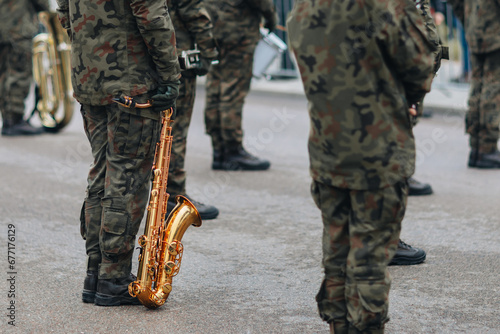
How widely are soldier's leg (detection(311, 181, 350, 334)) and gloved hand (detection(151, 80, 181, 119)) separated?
1073mm

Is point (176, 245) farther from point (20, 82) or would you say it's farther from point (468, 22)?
point (20, 82)

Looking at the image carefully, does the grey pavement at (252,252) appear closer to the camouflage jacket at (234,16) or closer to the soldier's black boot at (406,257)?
the soldier's black boot at (406,257)

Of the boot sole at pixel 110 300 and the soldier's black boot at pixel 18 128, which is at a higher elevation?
the boot sole at pixel 110 300

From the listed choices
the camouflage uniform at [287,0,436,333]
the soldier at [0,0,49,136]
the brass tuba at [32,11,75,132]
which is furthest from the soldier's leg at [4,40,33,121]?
the camouflage uniform at [287,0,436,333]

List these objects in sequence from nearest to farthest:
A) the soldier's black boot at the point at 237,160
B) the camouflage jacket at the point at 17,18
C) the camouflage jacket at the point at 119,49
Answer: the camouflage jacket at the point at 119,49 < the soldier's black boot at the point at 237,160 < the camouflage jacket at the point at 17,18

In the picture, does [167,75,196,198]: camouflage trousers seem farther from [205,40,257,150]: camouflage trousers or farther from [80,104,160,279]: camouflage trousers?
[205,40,257,150]: camouflage trousers

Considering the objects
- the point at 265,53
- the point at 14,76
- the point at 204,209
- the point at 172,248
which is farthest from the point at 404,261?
the point at 14,76

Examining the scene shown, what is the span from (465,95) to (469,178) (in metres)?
4.58

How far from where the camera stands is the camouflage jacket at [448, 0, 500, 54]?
276 inches

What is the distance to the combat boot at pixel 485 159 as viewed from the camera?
Answer: 24.7 feet

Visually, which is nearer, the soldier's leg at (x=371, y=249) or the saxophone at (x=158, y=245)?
the soldier's leg at (x=371, y=249)

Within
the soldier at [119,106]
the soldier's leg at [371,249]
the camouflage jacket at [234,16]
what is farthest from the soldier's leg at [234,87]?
the soldier's leg at [371,249]

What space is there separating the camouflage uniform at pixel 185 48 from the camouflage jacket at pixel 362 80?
2.35 m

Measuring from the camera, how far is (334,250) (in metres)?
3.34
